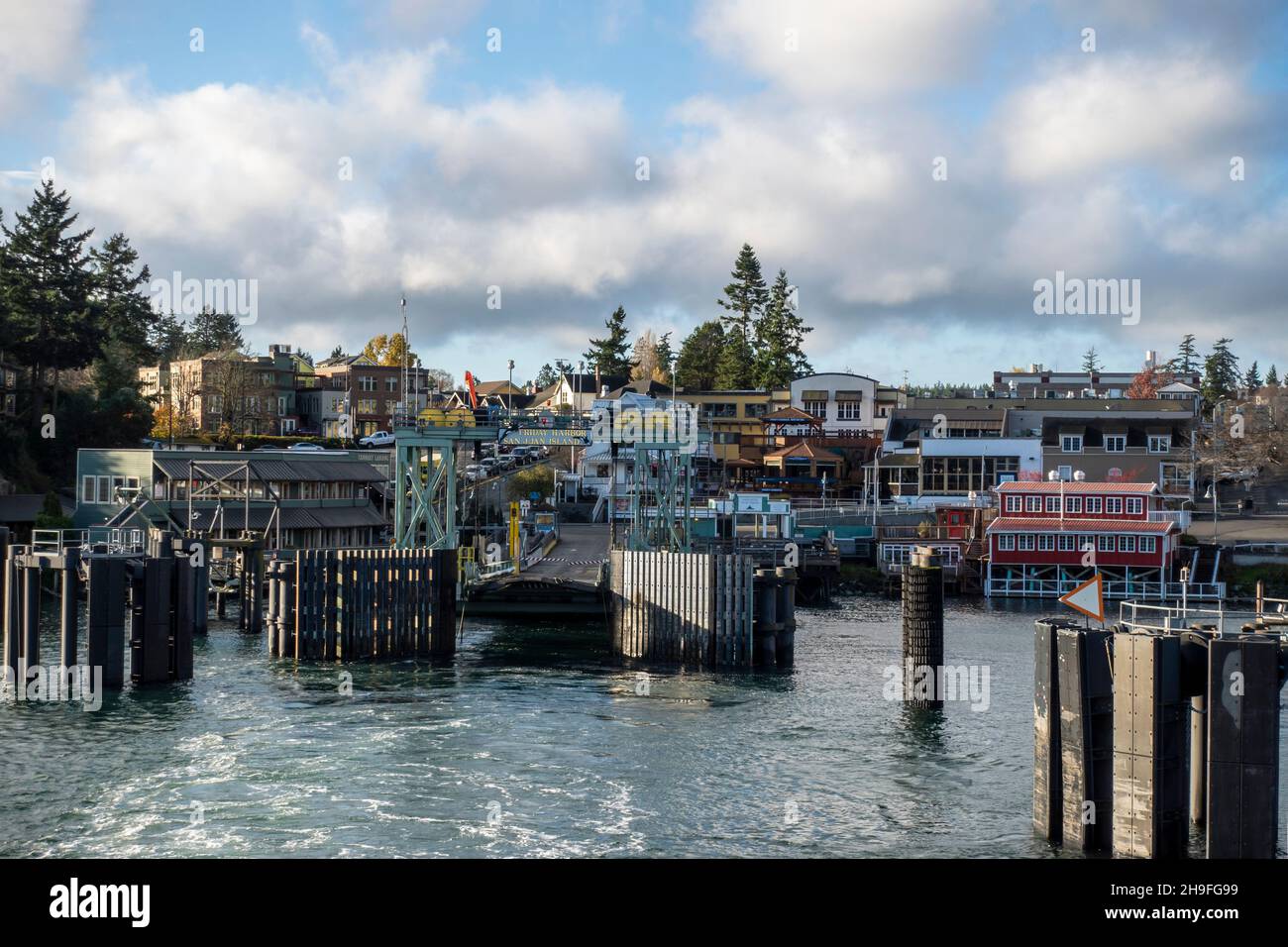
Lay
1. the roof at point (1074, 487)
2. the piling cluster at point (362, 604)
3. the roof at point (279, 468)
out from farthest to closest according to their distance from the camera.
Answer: the roof at point (1074, 487) < the roof at point (279, 468) < the piling cluster at point (362, 604)

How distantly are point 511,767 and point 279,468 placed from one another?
4571 centimetres

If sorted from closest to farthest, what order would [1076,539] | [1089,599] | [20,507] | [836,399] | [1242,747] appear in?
[1242,747] → [1089,599] → [20,507] → [1076,539] → [836,399]

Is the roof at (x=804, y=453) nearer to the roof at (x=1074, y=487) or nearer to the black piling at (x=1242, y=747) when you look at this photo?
the roof at (x=1074, y=487)

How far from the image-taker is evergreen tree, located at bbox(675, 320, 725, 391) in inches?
5842

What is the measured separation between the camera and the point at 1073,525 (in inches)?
3295

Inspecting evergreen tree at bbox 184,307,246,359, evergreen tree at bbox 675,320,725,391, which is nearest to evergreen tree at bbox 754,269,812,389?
evergreen tree at bbox 675,320,725,391

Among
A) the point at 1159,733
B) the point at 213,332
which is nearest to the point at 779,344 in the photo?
the point at 213,332

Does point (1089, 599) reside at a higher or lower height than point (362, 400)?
lower

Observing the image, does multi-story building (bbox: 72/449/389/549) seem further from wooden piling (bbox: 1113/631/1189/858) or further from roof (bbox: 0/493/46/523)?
wooden piling (bbox: 1113/631/1189/858)

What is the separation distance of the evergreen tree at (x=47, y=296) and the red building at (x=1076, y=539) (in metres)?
63.2

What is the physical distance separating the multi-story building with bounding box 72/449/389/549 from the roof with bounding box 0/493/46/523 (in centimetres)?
293

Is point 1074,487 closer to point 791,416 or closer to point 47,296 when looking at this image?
point 791,416

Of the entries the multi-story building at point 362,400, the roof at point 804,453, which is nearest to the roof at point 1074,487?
the roof at point 804,453

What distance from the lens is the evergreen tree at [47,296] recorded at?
86.8 metres
